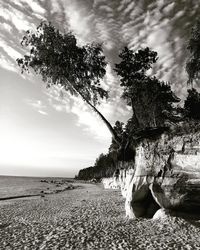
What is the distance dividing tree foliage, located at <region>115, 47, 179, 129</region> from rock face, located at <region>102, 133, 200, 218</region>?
1180 cm

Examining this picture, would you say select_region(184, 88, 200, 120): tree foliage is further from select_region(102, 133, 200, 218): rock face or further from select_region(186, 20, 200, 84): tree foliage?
select_region(102, 133, 200, 218): rock face

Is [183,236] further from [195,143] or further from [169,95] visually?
[169,95]

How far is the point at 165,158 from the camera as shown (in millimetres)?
15844

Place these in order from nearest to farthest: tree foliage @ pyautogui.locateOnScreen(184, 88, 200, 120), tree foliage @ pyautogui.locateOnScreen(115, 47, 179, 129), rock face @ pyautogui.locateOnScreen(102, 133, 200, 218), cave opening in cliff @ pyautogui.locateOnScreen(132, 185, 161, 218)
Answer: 1. rock face @ pyautogui.locateOnScreen(102, 133, 200, 218)
2. cave opening in cliff @ pyautogui.locateOnScreen(132, 185, 161, 218)
3. tree foliage @ pyautogui.locateOnScreen(115, 47, 179, 129)
4. tree foliage @ pyautogui.locateOnScreen(184, 88, 200, 120)

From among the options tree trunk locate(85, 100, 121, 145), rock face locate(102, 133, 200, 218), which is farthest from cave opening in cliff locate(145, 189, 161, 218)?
tree trunk locate(85, 100, 121, 145)

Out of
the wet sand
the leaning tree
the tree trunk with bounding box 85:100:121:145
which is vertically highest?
the leaning tree

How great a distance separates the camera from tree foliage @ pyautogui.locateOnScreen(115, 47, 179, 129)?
29969mm

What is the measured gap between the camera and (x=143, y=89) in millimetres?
33375

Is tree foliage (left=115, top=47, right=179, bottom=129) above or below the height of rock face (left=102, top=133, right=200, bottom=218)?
above

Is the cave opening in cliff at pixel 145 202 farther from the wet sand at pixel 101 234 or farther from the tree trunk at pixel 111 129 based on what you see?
the tree trunk at pixel 111 129

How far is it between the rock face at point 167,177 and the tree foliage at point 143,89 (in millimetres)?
11798

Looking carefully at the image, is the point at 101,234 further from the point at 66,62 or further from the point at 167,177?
the point at 66,62

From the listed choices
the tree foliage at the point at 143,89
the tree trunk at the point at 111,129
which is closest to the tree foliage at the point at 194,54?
the tree foliage at the point at 143,89

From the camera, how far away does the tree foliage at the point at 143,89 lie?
2997cm
